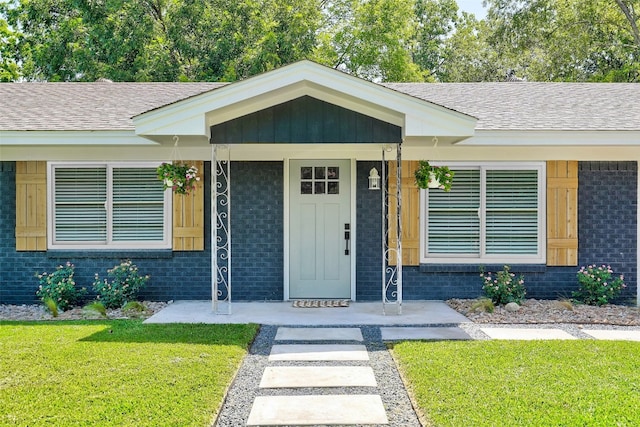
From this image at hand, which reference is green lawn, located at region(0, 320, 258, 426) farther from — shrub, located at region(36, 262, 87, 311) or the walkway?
shrub, located at region(36, 262, 87, 311)

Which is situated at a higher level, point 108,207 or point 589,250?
point 108,207

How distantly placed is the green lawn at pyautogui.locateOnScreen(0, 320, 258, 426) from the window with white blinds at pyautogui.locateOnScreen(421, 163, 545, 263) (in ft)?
11.3

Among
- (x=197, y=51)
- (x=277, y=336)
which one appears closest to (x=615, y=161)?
(x=277, y=336)

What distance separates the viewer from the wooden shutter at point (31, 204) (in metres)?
8.59

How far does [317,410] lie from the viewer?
13.8ft

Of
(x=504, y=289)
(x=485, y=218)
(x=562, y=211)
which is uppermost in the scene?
(x=562, y=211)

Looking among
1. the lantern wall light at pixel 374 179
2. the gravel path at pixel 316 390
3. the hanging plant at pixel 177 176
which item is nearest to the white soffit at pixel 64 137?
the hanging plant at pixel 177 176

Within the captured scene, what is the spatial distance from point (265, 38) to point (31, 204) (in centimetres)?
1132

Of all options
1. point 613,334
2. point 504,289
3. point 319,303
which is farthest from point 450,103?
point 613,334

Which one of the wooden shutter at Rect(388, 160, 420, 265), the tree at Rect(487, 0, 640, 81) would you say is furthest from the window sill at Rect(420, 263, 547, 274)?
the tree at Rect(487, 0, 640, 81)

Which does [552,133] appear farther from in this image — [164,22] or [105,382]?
[164,22]

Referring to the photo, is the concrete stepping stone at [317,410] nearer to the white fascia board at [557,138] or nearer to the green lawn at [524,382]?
the green lawn at [524,382]

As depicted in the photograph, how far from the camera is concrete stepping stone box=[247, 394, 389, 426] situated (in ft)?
13.2

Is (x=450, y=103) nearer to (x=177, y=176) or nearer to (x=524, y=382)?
(x=177, y=176)
